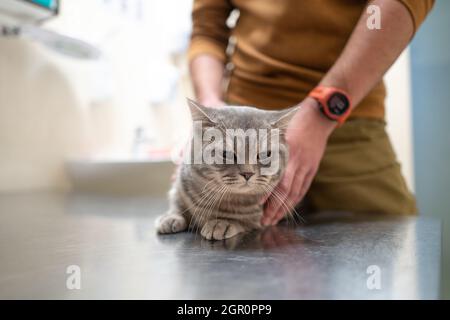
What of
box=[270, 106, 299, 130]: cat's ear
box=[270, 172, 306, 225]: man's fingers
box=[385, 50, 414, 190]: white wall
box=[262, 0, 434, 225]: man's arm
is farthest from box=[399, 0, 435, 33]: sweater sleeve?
box=[385, 50, 414, 190]: white wall

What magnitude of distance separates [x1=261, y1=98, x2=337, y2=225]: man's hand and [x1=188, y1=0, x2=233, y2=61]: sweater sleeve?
0.58 m

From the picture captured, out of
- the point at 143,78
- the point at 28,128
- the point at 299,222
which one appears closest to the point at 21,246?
the point at 299,222

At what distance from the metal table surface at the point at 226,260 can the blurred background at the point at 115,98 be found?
32.1 inches

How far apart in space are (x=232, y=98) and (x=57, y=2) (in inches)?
36.9

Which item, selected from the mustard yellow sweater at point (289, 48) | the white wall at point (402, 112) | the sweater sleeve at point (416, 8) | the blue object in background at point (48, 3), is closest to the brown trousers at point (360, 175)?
the mustard yellow sweater at point (289, 48)

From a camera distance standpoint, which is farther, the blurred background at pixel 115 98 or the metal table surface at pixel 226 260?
the blurred background at pixel 115 98

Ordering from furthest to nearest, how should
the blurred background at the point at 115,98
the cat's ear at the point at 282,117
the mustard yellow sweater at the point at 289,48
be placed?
Result: the blurred background at the point at 115,98, the mustard yellow sweater at the point at 289,48, the cat's ear at the point at 282,117

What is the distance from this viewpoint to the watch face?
3.13 ft

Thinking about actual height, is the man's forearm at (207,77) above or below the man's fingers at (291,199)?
above

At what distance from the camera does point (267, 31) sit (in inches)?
47.4

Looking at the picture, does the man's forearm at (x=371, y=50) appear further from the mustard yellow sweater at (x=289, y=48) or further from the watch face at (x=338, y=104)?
the mustard yellow sweater at (x=289, y=48)

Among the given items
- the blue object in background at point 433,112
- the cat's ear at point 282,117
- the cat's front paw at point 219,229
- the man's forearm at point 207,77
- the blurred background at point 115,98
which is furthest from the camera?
the blue object in background at point 433,112

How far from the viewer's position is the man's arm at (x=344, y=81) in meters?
0.94

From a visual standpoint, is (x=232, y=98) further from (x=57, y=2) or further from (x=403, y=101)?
(x=403, y=101)
